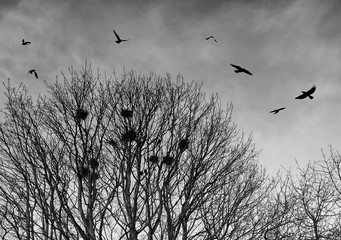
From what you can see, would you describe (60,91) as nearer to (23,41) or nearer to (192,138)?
(23,41)

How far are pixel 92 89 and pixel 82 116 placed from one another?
1.81 feet

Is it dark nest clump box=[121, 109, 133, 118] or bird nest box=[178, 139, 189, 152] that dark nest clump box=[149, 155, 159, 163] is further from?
dark nest clump box=[121, 109, 133, 118]

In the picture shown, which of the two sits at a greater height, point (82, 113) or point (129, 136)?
point (82, 113)

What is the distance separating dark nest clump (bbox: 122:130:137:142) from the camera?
564cm

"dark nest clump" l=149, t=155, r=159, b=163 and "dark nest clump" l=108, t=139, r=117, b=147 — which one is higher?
"dark nest clump" l=108, t=139, r=117, b=147

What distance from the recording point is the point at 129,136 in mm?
5656

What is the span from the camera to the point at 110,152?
5.89m

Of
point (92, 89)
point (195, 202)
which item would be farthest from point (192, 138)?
point (92, 89)

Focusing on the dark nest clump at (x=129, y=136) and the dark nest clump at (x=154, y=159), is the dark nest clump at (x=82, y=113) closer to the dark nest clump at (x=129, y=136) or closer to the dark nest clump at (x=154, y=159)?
the dark nest clump at (x=129, y=136)

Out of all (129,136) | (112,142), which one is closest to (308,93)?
(129,136)

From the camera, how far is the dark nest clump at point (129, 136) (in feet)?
18.5

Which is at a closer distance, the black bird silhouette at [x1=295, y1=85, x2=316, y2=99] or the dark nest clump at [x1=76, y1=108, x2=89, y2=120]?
the black bird silhouette at [x1=295, y1=85, x2=316, y2=99]

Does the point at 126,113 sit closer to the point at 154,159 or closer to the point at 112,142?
the point at 112,142

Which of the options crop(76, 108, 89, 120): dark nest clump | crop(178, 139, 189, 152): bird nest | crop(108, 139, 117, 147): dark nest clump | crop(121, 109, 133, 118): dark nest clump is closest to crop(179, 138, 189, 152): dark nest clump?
crop(178, 139, 189, 152): bird nest
